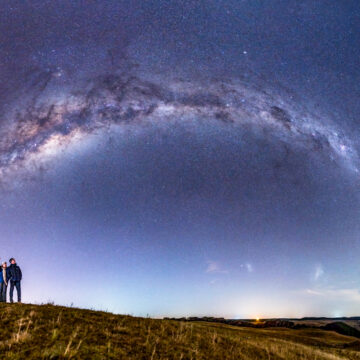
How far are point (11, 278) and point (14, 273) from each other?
0.29 meters

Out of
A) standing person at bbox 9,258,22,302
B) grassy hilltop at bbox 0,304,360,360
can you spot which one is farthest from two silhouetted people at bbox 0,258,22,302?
grassy hilltop at bbox 0,304,360,360

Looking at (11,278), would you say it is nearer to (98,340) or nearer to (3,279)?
(3,279)

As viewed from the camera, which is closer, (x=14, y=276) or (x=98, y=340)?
(x=98, y=340)

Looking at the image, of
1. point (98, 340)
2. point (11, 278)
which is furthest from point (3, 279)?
point (98, 340)

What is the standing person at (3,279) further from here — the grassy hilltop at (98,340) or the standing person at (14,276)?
the grassy hilltop at (98,340)

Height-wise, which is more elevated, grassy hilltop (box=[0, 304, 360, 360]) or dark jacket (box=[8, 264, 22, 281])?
dark jacket (box=[8, 264, 22, 281])

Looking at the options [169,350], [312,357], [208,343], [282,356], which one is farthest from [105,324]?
[312,357]

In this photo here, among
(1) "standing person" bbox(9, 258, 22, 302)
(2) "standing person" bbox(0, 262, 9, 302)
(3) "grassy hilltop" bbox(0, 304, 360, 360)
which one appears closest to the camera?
(3) "grassy hilltop" bbox(0, 304, 360, 360)

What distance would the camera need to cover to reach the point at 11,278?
695 inches

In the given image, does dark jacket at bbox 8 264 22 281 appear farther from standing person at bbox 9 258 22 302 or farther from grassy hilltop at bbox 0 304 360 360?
grassy hilltop at bbox 0 304 360 360

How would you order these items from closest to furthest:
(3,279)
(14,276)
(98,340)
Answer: (98,340) → (3,279) → (14,276)

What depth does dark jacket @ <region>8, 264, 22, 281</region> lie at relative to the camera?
58.0 ft

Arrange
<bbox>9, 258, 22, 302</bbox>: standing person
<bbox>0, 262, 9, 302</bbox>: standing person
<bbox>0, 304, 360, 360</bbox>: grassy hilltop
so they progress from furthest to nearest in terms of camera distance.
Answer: <bbox>9, 258, 22, 302</bbox>: standing person
<bbox>0, 262, 9, 302</bbox>: standing person
<bbox>0, 304, 360, 360</bbox>: grassy hilltop

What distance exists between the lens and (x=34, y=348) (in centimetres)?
792
